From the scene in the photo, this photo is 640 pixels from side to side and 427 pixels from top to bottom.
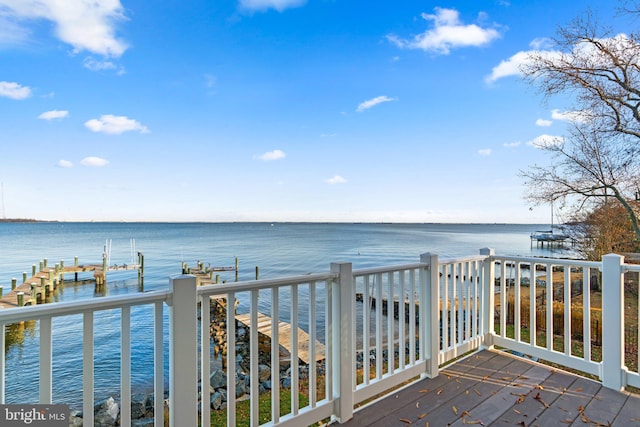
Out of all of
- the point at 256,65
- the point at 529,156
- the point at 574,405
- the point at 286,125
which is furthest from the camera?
the point at 286,125

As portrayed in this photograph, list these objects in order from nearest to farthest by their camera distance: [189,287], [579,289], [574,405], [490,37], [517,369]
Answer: [189,287] → [574,405] → [517,369] → [490,37] → [579,289]

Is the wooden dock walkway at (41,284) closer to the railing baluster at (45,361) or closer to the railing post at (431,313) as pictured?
the railing baluster at (45,361)

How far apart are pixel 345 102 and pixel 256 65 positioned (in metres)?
3.38

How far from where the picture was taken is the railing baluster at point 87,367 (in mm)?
1439

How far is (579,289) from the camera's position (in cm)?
1458

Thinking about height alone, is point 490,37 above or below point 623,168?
above

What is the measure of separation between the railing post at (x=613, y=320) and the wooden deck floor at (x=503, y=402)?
13 cm

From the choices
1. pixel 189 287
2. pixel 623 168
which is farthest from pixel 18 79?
pixel 623 168

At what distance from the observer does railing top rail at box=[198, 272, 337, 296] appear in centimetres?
172

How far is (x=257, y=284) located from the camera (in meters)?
1.88

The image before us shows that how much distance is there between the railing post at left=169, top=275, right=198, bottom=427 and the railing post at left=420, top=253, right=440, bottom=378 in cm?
204

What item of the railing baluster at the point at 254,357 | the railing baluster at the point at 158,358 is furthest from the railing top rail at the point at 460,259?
the railing baluster at the point at 158,358

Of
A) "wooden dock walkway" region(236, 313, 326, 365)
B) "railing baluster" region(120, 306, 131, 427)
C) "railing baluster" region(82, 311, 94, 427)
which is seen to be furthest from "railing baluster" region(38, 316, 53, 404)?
"wooden dock walkway" region(236, 313, 326, 365)

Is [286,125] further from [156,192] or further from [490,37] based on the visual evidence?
[156,192]
